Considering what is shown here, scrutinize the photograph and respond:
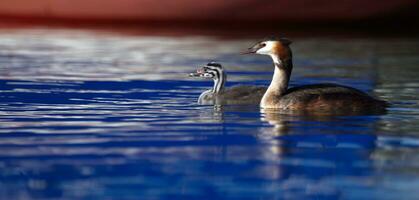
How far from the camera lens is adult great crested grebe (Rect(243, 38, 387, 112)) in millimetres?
13830

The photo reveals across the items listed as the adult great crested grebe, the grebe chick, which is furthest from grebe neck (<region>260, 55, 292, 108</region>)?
the grebe chick

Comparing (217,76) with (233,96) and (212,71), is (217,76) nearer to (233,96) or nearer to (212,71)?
(212,71)

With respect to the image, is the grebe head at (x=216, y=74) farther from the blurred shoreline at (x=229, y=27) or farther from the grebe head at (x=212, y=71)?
the blurred shoreline at (x=229, y=27)

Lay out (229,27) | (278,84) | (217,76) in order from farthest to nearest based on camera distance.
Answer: (229,27)
(217,76)
(278,84)

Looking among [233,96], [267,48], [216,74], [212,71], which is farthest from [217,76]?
[267,48]

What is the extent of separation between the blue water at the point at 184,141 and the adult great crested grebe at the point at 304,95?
0.29m

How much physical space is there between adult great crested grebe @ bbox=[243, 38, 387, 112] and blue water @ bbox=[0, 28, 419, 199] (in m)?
0.29

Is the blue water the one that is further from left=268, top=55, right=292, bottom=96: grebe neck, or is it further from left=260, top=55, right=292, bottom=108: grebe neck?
left=268, top=55, right=292, bottom=96: grebe neck

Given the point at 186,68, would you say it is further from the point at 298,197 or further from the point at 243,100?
the point at 298,197

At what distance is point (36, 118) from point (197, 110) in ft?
6.92

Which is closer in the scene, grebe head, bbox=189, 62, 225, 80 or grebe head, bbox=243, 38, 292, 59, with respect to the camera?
grebe head, bbox=243, 38, 292, 59

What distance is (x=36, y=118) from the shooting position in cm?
1322

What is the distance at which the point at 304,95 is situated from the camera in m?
14.1

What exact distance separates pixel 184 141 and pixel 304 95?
10.5 feet
